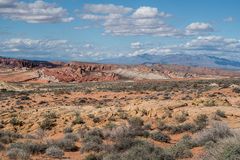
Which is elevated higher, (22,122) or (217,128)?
(217,128)

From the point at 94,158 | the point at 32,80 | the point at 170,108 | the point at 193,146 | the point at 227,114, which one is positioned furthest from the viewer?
the point at 32,80

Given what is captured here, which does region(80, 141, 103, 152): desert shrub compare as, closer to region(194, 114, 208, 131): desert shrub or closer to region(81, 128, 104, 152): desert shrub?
region(81, 128, 104, 152): desert shrub

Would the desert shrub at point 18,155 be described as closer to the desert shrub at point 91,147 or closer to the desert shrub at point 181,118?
the desert shrub at point 91,147

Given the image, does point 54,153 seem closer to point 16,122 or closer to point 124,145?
point 124,145

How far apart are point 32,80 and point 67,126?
90444 mm

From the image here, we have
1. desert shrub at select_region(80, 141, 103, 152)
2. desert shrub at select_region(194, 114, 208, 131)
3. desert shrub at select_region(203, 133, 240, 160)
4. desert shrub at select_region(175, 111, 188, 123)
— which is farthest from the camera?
desert shrub at select_region(175, 111, 188, 123)

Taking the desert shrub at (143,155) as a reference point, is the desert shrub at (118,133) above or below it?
below

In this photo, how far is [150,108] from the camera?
1141 inches

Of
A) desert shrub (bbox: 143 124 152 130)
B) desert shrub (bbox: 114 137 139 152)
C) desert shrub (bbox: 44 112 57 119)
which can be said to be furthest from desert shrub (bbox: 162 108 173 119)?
desert shrub (bbox: 114 137 139 152)

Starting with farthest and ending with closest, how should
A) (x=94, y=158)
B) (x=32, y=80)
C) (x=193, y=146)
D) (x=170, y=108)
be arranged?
(x=32, y=80), (x=170, y=108), (x=193, y=146), (x=94, y=158)

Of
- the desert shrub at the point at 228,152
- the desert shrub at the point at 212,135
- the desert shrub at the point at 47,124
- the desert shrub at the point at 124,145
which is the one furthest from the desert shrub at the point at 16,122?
the desert shrub at the point at 228,152

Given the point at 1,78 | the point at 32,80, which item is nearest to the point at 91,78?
the point at 32,80

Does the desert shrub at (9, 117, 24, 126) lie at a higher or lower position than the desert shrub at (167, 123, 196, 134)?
lower

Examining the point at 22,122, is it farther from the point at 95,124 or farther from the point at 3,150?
→ the point at 3,150
